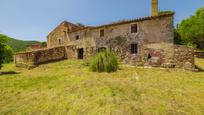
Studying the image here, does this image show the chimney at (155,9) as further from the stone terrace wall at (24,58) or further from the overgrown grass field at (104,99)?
the stone terrace wall at (24,58)

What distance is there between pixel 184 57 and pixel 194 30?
1515cm

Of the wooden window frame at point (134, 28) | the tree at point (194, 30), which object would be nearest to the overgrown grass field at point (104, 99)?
the wooden window frame at point (134, 28)

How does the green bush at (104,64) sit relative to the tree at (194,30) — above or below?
below

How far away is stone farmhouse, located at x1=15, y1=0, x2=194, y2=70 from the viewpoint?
15.2 meters

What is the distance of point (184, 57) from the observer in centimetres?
1459

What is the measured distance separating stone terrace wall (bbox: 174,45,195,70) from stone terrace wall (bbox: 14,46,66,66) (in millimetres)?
14805

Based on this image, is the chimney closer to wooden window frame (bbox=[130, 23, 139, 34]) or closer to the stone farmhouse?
the stone farmhouse

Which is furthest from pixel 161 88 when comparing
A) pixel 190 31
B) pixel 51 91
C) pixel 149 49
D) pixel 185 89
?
pixel 190 31

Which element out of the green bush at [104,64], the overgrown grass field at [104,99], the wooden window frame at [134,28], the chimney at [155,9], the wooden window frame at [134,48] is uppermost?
the chimney at [155,9]

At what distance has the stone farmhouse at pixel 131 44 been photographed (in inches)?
599

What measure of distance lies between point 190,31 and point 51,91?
1026 inches

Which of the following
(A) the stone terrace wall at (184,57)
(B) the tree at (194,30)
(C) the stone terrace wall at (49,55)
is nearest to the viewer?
(A) the stone terrace wall at (184,57)

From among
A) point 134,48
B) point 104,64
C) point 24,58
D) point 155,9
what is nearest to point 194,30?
point 155,9

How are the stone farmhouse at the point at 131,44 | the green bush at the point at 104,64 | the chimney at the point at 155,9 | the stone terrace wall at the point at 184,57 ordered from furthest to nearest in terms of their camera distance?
1. the chimney at the point at 155,9
2. the stone farmhouse at the point at 131,44
3. the stone terrace wall at the point at 184,57
4. the green bush at the point at 104,64
